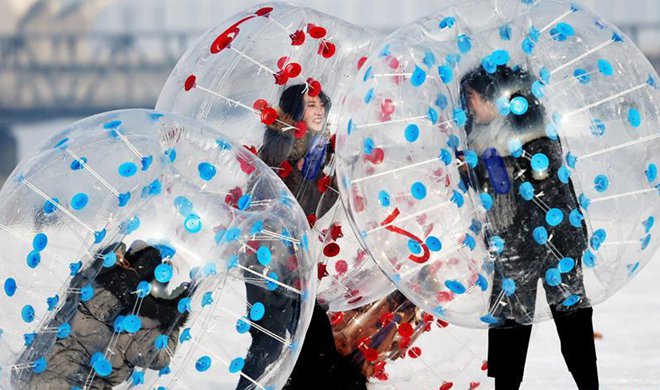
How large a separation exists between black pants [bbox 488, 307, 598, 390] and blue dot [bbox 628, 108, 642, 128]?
1.93 feet

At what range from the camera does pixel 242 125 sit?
3.20 metres

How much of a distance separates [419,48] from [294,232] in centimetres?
57

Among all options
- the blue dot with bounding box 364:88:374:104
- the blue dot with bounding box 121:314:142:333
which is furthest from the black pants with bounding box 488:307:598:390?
the blue dot with bounding box 121:314:142:333

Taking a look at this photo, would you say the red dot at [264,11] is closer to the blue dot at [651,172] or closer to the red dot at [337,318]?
the red dot at [337,318]

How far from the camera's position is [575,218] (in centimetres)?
283

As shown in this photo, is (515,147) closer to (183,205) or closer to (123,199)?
(183,205)

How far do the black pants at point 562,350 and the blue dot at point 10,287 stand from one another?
1.33 metres

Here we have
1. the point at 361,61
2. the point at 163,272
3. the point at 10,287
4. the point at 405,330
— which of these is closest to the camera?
the point at 163,272

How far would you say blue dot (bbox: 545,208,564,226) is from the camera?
9.22 feet

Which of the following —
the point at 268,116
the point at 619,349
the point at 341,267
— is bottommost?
the point at 619,349

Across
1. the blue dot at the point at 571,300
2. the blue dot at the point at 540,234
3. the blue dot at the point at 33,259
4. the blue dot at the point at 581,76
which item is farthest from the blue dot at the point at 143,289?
the blue dot at the point at 581,76

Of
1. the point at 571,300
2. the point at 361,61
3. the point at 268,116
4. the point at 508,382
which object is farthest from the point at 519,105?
the point at 508,382

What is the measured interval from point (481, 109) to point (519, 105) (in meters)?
0.09

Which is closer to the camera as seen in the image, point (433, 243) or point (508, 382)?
point (433, 243)
